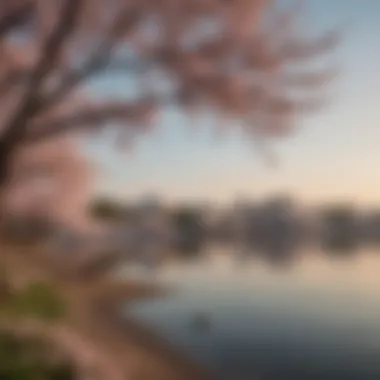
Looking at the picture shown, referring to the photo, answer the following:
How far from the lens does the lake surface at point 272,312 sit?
0.81 metres

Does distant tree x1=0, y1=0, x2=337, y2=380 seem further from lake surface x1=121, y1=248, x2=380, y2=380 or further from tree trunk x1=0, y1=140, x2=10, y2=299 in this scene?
lake surface x1=121, y1=248, x2=380, y2=380

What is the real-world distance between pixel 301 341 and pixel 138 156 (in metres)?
0.32

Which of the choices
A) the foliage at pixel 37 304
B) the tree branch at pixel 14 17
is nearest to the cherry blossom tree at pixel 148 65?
the tree branch at pixel 14 17

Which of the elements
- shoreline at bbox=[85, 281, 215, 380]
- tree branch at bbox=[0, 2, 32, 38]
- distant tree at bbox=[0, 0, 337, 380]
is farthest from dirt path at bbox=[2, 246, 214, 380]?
tree branch at bbox=[0, 2, 32, 38]

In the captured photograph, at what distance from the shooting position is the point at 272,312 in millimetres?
845

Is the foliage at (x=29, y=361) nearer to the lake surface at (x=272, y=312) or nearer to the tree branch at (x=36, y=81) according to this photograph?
the lake surface at (x=272, y=312)

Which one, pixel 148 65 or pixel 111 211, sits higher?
pixel 148 65

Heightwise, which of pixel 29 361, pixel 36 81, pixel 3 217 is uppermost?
pixel 36 81

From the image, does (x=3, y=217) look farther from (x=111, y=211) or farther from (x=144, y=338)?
(x=144, y=338)

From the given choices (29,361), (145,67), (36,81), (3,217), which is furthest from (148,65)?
(29,361)

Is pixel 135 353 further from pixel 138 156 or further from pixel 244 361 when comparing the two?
pixel 138 156

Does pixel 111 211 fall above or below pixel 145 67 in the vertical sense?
below

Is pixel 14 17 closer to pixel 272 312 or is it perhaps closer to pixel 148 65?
pixel 148 65

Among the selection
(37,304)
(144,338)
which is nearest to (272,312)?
(144,338)
